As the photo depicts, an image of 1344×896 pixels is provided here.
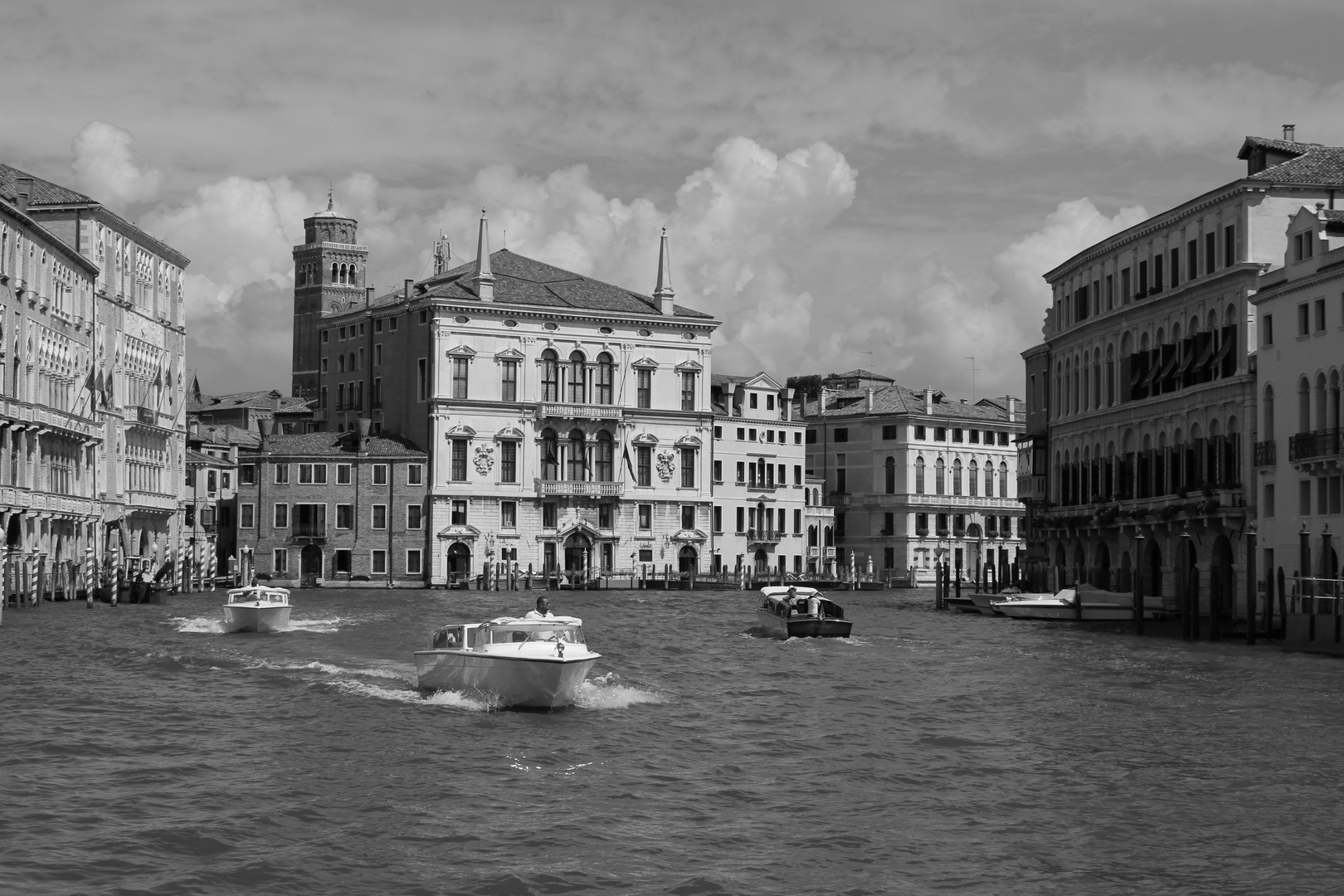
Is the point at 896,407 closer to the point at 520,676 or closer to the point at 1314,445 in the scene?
the point at 1314,445

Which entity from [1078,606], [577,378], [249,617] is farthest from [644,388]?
[249,617]

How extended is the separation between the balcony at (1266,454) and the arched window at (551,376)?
5033 cm

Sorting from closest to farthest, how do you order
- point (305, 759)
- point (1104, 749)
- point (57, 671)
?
point (305, 759), point (1104, 749), point (57, 671)

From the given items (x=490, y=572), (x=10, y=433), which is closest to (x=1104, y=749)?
(x=10, y=433)

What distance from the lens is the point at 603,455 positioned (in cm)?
9550

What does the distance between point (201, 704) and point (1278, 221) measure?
1416 inches

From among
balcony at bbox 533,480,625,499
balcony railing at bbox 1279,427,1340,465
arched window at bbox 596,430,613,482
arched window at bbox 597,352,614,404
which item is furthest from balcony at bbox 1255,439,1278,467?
arched window at bbox 597,352,614,404

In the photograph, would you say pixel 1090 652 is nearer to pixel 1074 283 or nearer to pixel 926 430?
pixel 1074 283

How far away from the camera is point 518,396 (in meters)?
93.6

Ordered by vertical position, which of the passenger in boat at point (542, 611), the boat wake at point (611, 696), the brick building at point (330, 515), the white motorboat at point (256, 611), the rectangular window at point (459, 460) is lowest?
the boat wake at point (611, 696)

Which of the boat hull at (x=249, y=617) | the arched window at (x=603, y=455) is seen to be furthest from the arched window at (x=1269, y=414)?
the arched window at (x=603, y=455)

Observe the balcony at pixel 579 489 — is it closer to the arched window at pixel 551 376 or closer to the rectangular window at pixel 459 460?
the rectangular window at pixel 459 460

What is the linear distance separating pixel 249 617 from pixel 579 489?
1945 inches

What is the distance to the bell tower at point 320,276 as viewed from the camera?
149875 millimetres
